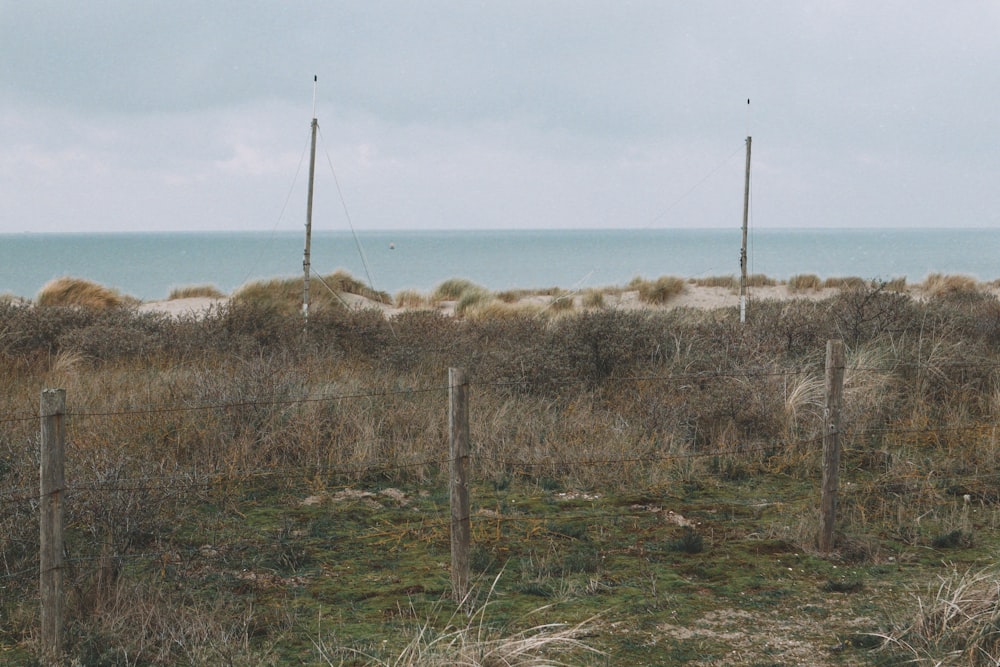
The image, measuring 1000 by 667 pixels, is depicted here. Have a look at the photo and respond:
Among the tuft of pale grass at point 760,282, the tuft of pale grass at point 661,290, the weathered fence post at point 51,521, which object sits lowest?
the weathered fence post at point 51,521

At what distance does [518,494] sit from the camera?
8219 millimetres

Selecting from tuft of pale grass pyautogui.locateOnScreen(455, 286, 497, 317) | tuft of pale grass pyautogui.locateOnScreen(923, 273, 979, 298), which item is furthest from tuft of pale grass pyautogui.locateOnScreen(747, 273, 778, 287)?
tuft of pale grass pyautogui.locateOnScreen(455, 286, 497, 317)

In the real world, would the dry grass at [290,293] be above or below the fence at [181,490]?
above

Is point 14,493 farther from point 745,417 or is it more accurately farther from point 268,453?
point 745,417

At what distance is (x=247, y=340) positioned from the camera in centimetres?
1301

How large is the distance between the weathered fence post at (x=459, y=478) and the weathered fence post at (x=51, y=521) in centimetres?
228

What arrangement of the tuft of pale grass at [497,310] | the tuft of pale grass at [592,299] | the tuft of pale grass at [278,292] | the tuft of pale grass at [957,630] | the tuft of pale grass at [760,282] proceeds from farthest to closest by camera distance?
the tuft of pale grass at [760,282], the tuft of pale grass at [592,299], the tuft of pale grass at [278,292], the tuft of pale grass at [497,310], the tuft of pale grass at [957,630]

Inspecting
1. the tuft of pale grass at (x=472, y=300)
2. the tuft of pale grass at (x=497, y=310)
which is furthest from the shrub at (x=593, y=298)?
the tuft of pale grass at (x=472, y=300)

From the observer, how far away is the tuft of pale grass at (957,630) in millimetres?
4547

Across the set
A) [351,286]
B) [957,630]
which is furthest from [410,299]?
[957,630]

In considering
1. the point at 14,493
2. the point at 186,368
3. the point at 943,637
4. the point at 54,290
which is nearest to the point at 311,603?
the point at 14,493

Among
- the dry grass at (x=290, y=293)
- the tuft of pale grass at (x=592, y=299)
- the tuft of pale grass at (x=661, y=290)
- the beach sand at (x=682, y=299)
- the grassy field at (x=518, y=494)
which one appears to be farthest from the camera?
the tuft of pale grass at (x=661, y=290)

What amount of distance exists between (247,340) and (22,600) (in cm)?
779

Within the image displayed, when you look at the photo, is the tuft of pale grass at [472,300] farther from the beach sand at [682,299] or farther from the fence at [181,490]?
the fence at [181,490]
